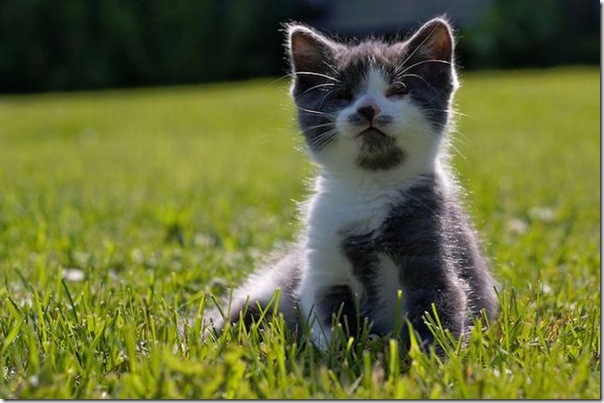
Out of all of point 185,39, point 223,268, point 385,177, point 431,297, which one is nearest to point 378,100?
point 385,177

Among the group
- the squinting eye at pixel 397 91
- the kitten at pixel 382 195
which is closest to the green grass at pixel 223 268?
the kitten at pixel 382 195

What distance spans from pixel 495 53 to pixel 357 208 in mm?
17903

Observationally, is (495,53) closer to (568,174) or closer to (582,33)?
(582,33)

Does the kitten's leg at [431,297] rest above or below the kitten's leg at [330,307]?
above

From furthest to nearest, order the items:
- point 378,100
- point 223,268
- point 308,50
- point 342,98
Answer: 1. point 223,268
2. point 308,50
3. point 342,98
4. point 378,100

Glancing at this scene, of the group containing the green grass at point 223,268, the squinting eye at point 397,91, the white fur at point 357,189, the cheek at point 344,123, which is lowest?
the green grass at point 223,268

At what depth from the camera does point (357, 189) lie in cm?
271

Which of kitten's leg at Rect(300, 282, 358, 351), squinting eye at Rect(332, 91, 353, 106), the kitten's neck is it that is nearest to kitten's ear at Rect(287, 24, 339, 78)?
squinting eye at Rect(332, 91, 353, 106)

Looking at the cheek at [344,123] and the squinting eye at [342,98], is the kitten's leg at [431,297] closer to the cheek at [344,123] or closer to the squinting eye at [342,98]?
the cheek at [344,123]

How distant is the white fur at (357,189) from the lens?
2596 mm

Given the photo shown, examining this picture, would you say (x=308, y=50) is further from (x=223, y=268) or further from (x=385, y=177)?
(x=223, y=268)

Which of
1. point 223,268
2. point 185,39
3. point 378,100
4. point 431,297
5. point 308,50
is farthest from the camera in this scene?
point 185,39

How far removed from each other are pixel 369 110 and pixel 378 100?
0.20ft

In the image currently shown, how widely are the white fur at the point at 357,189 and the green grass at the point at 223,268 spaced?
0.24 meters
